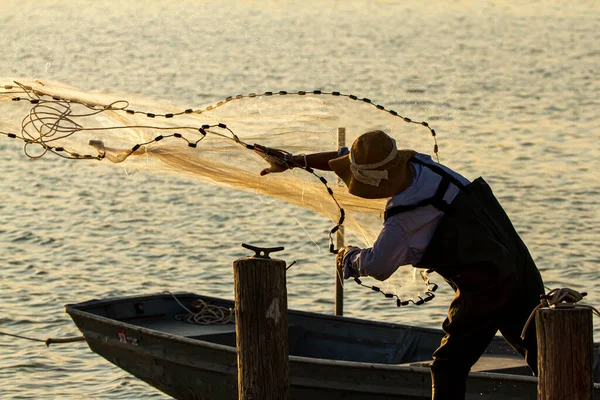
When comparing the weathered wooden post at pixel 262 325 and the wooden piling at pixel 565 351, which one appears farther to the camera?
the weathered wooden post at pixel 262 325

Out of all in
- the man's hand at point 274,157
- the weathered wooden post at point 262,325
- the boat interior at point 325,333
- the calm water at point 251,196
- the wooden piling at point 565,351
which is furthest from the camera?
the calm water at point 251,196

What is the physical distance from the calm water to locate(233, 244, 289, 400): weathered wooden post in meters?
3.03

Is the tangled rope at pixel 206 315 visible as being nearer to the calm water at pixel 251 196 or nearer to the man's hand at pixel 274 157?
the calm water at pixel 251 196

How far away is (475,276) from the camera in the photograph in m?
6.16

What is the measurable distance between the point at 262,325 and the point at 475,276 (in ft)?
3.81

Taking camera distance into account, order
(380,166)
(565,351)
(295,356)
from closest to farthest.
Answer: (565,351) < (380,166) < (295,356)

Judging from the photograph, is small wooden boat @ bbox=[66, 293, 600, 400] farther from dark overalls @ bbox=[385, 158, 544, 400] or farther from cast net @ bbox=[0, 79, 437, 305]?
dark overalls @ bbox=[385, 158, 544, 400]

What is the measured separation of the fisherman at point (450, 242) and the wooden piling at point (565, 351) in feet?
1.52

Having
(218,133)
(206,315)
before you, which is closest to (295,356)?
(206,315)

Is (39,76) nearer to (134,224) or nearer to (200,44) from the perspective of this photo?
(200,44)

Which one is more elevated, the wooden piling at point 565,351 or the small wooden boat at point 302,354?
the wooden piling at point 565,351

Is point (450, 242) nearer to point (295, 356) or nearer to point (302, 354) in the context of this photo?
point (295, 356)

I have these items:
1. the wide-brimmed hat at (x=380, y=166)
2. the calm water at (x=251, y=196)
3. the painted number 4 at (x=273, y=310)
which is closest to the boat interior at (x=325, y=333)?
the calm water at (x=251, y=196)

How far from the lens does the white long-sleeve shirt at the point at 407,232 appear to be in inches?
241
